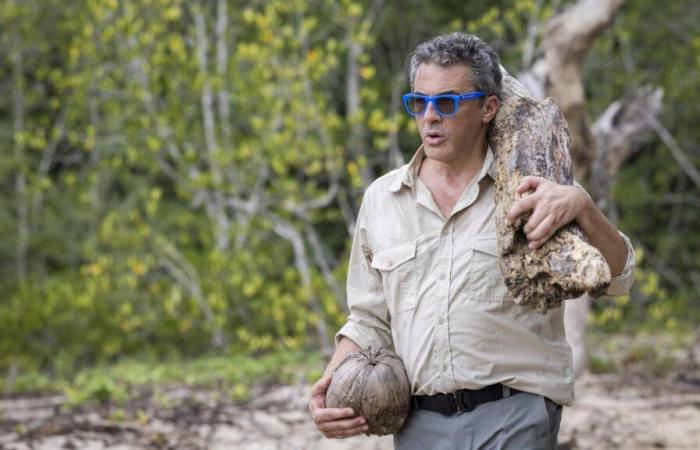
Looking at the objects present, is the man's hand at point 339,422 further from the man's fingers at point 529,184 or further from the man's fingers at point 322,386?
the man's fingers at point 529,184

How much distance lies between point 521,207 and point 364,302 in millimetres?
689

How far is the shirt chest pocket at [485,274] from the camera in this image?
274 cm

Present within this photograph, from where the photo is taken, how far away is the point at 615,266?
8.79 ft

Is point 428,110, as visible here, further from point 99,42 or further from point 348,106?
point 348,106

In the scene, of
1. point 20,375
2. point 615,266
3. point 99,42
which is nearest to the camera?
point 615,266

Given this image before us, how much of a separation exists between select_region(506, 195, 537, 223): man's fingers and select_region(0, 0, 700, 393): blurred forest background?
194 inches

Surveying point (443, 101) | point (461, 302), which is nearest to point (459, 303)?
point (461, 302)

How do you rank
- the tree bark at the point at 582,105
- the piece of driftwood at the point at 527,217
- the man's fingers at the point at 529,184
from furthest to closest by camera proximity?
the tree bark at the point at 582,105 → the man's fingers at the point at 529,184 → the piece of driftwood at the point at 527,217

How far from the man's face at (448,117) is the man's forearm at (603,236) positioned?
0.44m

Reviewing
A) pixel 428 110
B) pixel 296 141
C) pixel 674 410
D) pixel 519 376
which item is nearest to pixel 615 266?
pixel 519 376

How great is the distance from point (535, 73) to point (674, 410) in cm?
224

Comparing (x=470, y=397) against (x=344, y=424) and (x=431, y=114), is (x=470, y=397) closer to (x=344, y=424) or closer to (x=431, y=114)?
(x=344, y=424)

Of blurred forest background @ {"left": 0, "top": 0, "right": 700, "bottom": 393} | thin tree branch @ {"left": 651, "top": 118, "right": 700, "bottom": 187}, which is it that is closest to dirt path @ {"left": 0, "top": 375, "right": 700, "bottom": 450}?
blurred forest background @ {"left": 0, "top": 0, "right": 700, "bottom": 393}

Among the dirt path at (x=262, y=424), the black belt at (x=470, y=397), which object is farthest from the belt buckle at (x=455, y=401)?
the dirt path at (x=262, y=424)
